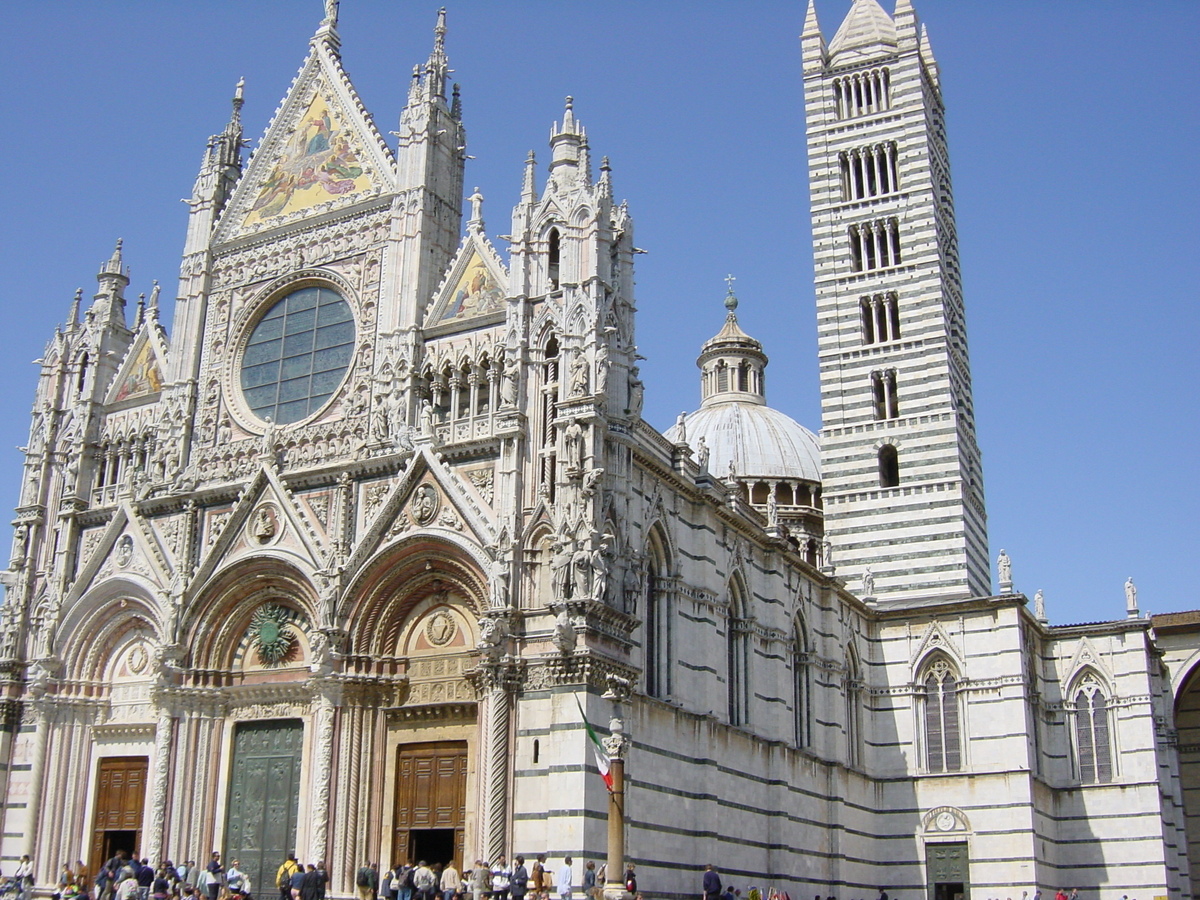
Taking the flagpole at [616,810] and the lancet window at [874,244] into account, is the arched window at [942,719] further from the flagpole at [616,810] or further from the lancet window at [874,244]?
the flagpole at [616,810]

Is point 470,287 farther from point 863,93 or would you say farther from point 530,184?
point 863,93

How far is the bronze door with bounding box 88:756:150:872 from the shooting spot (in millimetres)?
27672

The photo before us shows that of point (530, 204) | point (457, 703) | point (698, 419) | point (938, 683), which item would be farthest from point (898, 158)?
point (457, 703)

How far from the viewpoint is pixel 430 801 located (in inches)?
957

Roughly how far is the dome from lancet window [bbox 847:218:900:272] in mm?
9347

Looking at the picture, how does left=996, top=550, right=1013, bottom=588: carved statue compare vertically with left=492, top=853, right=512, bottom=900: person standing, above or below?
above

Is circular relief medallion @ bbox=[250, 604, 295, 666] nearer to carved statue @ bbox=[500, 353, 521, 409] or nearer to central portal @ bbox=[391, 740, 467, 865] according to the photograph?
central portal @ bbox=[391, 740, 467, 865]

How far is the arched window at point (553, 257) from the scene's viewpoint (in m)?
26.0

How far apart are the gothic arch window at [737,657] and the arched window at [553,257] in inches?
347

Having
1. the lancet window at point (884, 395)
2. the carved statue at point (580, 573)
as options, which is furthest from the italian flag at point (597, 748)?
the lancet window at point (884, 395)

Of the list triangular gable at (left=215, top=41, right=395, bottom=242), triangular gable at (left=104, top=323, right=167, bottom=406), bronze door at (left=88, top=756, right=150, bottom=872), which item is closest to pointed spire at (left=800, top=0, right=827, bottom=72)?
triangular gable at (left=215, top=41, right=395, bottom=242)

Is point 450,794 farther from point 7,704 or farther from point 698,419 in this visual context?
point 698,419

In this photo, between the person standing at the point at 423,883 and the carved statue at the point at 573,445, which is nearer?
the person standing at the point at 423,883

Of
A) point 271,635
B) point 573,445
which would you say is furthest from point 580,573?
point 271,635
